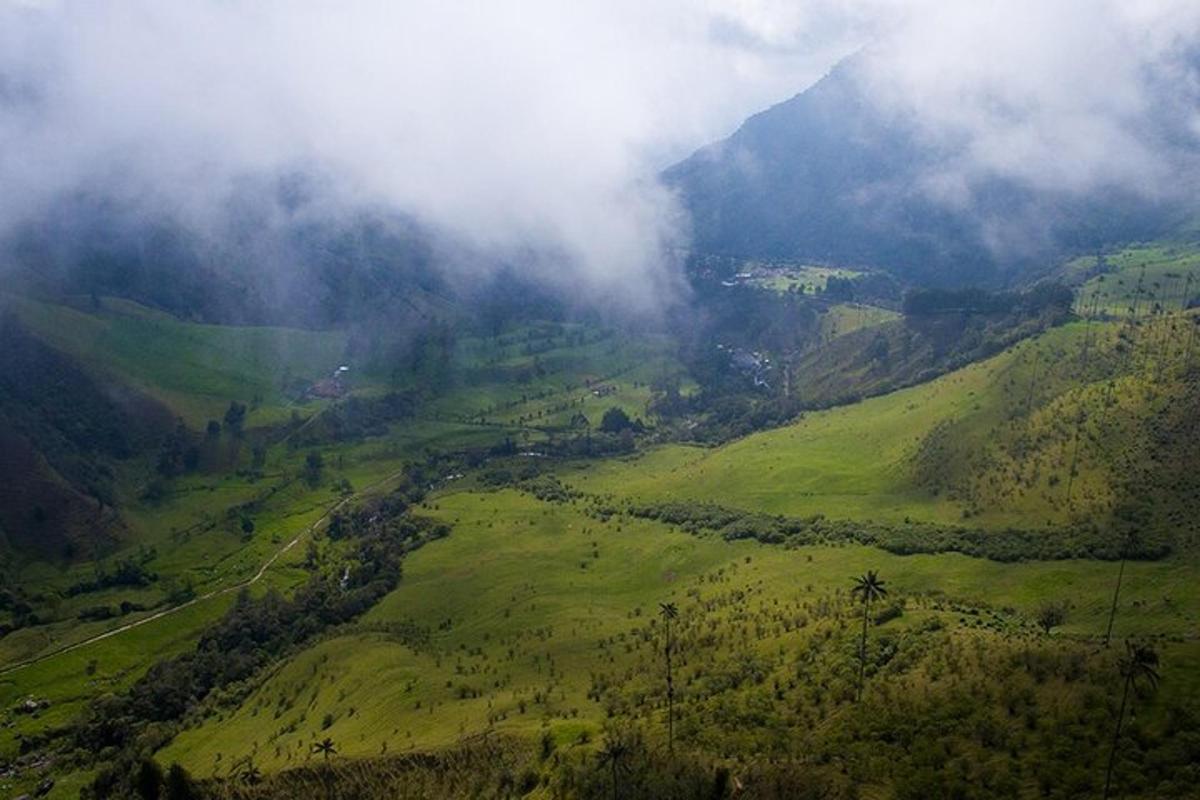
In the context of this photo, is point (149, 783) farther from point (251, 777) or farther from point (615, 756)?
point (615, 756)

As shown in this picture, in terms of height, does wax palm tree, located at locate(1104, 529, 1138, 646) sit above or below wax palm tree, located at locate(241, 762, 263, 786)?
above

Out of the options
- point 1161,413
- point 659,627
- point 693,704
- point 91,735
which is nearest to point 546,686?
point 659,627

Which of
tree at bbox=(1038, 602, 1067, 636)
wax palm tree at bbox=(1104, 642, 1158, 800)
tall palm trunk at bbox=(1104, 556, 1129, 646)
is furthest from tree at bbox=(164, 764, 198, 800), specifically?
tall palm trunk at bbox=(1104, 556, 1129, 646)

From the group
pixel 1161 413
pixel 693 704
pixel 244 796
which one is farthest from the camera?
pixel 1161 413

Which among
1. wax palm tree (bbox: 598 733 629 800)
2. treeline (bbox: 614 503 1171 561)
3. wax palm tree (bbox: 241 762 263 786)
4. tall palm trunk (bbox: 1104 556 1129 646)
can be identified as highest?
treeline (bbox: 614 503 1171 561)

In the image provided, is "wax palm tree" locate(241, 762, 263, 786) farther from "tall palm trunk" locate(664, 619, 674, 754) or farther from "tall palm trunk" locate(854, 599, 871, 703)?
"tall palm trunk" locate(854, 599, 871, 703)

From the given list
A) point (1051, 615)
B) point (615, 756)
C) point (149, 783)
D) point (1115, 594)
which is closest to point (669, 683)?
point (615, 756)

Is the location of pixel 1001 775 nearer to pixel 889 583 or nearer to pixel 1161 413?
pixel 889 583

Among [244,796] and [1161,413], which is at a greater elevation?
[1161,413]
